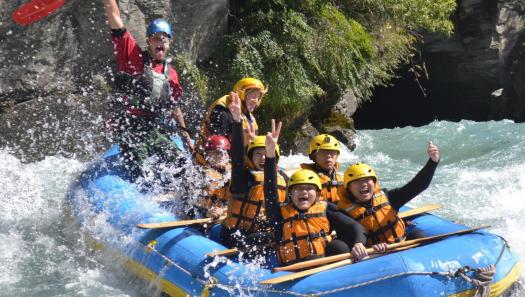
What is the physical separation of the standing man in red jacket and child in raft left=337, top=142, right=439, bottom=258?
195cm

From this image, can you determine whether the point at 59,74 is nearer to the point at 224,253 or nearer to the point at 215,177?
the point at 215,177

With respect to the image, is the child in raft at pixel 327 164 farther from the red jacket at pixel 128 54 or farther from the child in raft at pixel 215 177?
the red jacket at pixel 128 54

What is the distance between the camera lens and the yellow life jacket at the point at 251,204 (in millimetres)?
5012

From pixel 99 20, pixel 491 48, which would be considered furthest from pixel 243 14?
pixel 491 48

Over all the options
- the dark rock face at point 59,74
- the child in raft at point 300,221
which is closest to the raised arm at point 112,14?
the child in raft at point 300,221

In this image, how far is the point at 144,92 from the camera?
595cm

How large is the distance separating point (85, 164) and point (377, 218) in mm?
3378

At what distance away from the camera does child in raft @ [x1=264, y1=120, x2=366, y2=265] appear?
15.2 ft

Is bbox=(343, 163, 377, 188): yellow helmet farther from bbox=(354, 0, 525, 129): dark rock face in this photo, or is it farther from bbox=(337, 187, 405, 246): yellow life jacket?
bbox=(354, 0, 525, 129): dark rock face

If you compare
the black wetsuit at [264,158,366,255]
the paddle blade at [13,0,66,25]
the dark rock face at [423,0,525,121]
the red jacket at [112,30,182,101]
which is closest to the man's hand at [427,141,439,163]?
the black wetsuit at [264,158,366,255]

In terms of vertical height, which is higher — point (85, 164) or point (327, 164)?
point (327, 164)

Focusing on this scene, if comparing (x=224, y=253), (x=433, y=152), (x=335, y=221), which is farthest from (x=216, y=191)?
(x=433, y=152)

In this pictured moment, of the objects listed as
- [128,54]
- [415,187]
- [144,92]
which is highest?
[128,54]

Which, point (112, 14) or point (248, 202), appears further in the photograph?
point (112, 14)
